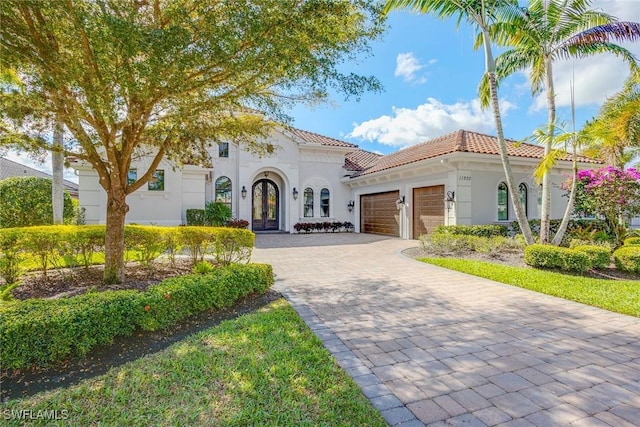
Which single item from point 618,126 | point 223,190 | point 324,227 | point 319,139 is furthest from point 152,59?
point 319,139

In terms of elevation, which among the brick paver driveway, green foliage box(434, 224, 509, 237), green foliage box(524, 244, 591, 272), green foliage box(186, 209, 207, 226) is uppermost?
green foliage box(186, 209, 207, 226)

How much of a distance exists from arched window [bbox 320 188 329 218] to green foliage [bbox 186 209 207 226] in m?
7.68

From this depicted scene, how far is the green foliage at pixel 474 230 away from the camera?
12258 millimetres

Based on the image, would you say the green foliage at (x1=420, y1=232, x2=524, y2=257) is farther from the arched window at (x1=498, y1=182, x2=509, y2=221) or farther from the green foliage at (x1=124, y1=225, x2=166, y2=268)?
the green foliage at (x1=124, y1=225, x2=166, y2=268)

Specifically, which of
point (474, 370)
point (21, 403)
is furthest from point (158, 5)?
point (474, 370)

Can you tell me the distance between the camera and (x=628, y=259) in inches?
312

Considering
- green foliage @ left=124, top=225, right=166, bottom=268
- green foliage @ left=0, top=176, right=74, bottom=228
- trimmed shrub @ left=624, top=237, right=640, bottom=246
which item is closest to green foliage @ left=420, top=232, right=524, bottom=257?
trimmed shrub @ left=624, top=237, right=640, bottom=246

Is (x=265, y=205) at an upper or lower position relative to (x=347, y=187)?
lower

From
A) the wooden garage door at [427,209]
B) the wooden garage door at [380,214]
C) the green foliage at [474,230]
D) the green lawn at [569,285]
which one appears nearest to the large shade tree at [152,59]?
the green lawn at [569,285]

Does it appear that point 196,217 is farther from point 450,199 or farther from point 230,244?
point 450,199

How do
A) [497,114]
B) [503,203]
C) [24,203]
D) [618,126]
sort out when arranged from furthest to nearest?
[503,203] < [24,203] < [618,126] < [497,114]

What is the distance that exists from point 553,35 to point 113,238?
12814mm

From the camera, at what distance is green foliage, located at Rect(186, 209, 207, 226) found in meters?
16.3

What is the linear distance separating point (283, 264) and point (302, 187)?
11486 mm
